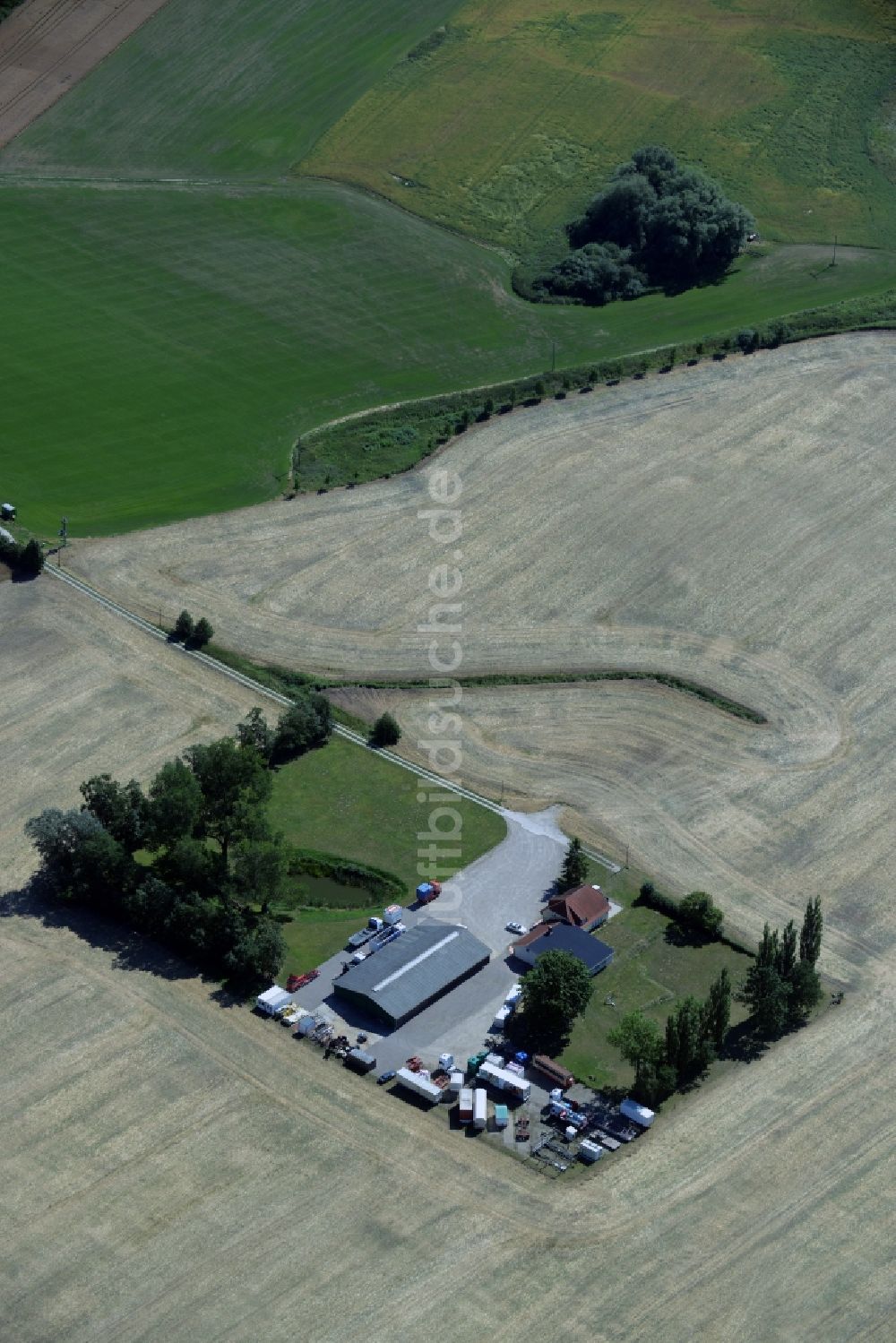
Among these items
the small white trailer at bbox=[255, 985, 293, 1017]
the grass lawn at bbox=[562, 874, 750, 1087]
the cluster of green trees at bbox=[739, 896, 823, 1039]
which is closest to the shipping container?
the grass lawn at bbox=[562, 874, 750, 1087]

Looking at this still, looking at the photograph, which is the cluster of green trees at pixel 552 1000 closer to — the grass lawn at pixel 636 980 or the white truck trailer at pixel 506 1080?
the grass lawn at pixel 636 980

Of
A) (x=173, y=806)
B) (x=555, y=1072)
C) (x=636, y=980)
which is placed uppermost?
(x=173, y=806)

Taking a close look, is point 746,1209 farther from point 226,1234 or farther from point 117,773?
point 117,773

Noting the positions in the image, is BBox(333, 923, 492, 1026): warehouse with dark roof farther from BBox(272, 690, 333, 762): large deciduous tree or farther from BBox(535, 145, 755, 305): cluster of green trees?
BBox(535, 145, 755, 305): cluster of green trees

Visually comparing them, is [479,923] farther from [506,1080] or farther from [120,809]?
[120,809]

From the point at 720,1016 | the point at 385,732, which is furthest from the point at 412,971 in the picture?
the point at 385,732
